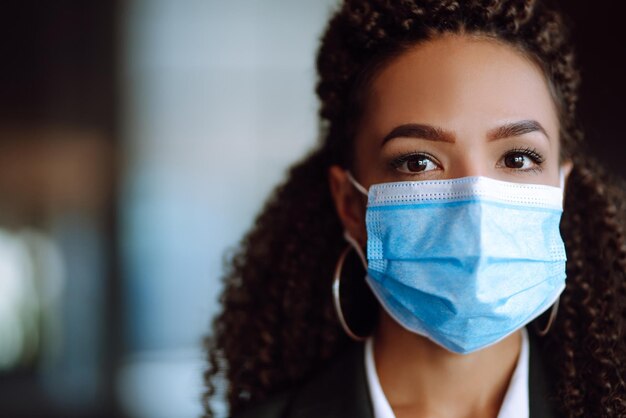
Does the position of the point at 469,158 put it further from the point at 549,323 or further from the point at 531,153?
the point at 549,323

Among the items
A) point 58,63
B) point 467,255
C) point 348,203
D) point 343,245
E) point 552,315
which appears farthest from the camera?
point 58,63

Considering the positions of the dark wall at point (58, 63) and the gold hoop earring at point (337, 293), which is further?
the dark wall at point (58, 63)

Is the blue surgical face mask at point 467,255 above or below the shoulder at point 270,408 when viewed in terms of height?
above

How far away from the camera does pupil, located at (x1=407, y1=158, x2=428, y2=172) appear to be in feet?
4.91

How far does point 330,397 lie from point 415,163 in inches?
21.0

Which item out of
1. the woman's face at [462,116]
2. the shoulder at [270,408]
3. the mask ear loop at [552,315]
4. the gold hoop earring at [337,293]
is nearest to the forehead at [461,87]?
the woman's face at [462,116]

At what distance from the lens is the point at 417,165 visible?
4.95ft

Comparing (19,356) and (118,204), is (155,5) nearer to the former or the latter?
(118,204)

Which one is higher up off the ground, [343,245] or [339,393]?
[343,245]

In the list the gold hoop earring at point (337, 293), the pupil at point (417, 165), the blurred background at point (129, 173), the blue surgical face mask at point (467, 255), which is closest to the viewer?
the blue surgical face mask at point (467, 255)

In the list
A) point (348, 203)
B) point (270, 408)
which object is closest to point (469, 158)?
point (348, 203)

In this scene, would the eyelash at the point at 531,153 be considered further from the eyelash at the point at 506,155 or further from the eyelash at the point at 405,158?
the eyelash at the point at 405,158

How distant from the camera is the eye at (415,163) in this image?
4.89 feet

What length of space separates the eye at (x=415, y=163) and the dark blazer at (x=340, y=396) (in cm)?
43
